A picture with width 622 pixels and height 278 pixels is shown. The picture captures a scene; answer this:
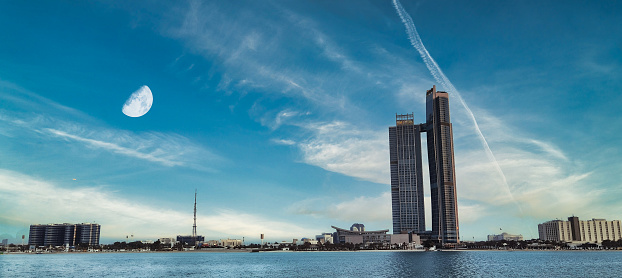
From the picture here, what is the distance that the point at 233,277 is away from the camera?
12888 centimetres

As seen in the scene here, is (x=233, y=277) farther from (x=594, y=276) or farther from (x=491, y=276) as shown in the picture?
(x=594, y=276)

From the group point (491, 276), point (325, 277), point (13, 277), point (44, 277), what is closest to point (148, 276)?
point (44, 277)

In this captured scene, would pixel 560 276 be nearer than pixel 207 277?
Yes

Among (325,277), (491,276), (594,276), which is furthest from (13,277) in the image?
(594,276)

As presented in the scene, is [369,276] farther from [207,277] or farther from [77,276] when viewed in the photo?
[77,276]

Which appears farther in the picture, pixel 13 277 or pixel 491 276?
pixel 13 277

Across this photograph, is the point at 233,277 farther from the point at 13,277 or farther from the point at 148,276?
the point at 13,277

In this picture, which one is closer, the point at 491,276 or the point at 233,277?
the point at 491,276

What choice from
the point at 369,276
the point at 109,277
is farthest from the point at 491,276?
the point at 109,277

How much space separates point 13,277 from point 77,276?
17515mm

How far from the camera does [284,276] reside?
127 meters

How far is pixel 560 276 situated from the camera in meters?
117

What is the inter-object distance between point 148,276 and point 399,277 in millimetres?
71678

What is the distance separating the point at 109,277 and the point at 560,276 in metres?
122
